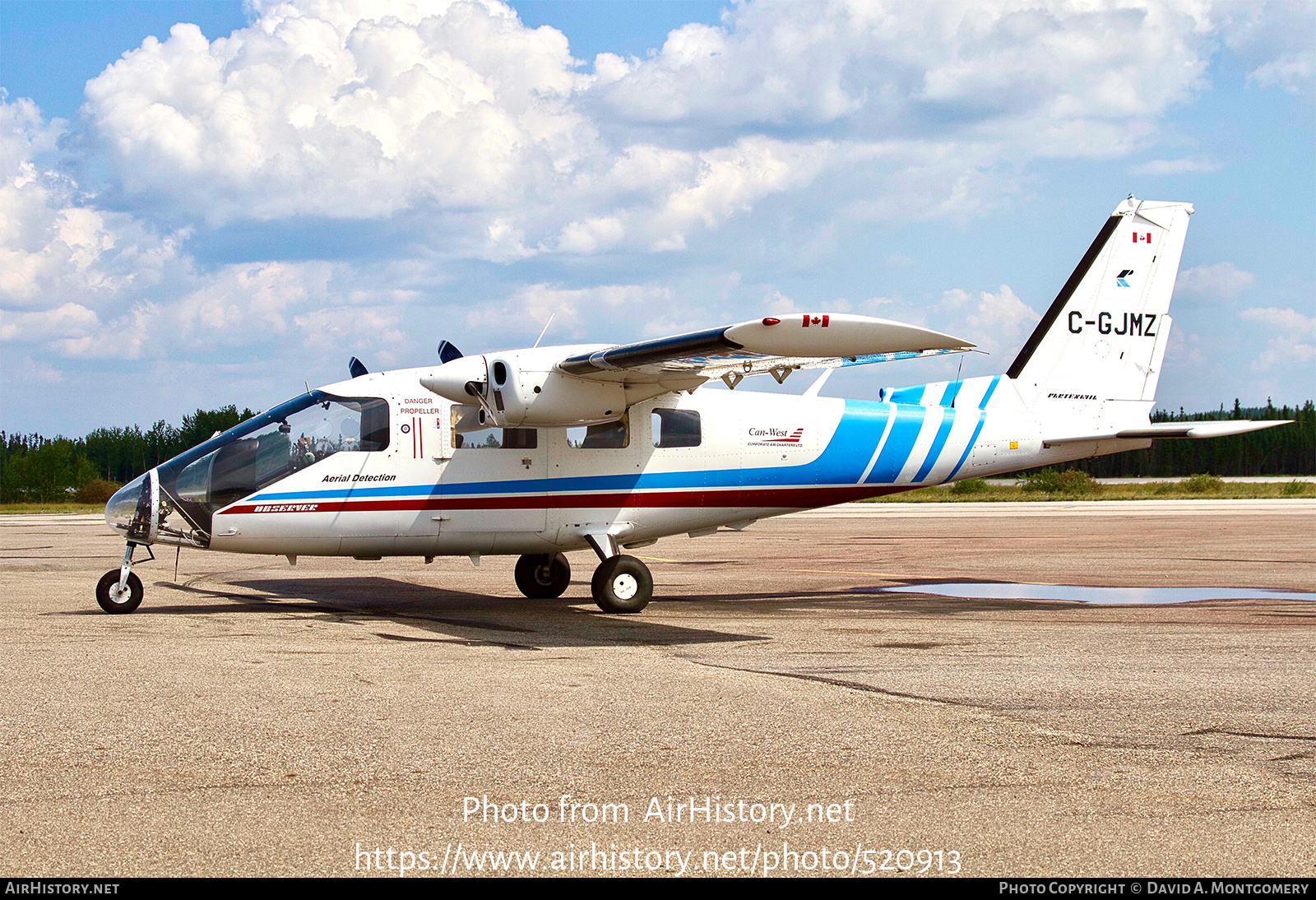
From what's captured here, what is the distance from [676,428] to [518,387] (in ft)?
9.26

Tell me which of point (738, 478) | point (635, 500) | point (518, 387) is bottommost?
point (635, 500)

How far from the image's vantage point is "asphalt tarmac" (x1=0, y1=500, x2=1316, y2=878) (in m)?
4.95

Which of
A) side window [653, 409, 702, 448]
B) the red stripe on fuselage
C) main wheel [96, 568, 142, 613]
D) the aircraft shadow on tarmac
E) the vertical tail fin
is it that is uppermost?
the vertical tail fin

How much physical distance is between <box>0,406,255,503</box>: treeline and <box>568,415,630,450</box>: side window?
54.1 m

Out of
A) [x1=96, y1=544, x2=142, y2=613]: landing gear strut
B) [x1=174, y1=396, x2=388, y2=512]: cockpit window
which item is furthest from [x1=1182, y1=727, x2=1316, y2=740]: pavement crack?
[x1=96, y1=544, x2=142, y2=613]: landing gear strut

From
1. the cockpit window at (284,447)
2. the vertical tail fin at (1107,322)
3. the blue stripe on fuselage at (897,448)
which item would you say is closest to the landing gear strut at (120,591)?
the cockpit window at (284,447)

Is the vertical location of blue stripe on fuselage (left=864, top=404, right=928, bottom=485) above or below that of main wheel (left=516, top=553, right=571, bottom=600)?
above

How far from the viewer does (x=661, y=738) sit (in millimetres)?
7031

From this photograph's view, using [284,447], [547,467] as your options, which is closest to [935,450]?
[547,467]

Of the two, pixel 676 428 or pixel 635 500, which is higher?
pixel 676 428

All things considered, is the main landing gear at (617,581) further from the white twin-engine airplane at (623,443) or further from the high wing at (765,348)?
the high wing at (765,348)

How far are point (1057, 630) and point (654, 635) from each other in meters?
4.52

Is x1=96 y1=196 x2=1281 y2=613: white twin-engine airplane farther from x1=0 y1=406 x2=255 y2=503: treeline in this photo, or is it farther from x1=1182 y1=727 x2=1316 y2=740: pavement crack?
x1=0 y1=406 x2=255 y2=503: treeline

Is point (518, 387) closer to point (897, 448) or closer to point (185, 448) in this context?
point (897, 448)
